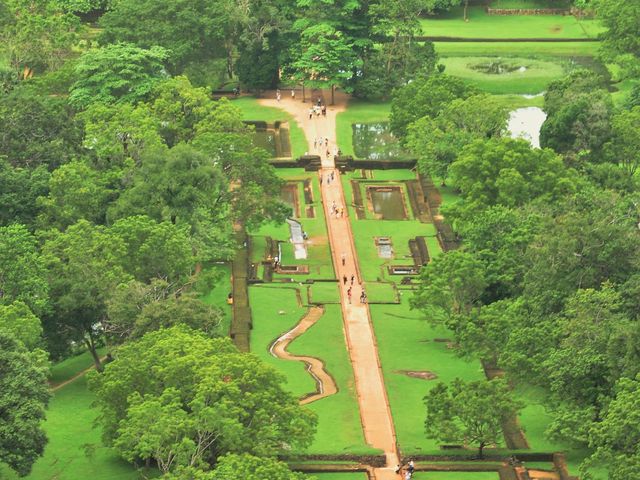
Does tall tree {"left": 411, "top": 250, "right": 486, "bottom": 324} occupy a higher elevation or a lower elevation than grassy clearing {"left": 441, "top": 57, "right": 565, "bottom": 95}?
lower

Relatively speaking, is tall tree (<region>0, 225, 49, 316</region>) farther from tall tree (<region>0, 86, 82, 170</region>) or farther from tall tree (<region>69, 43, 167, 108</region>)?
tall tree (<region>69, 43, 167, 108</region>)

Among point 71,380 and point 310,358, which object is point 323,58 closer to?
point 310,358

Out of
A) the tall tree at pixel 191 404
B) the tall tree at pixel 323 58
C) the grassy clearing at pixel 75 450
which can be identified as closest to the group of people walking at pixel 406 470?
the tall tree at pixel 191 404

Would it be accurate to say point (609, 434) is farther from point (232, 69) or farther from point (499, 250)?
point (232, 69)

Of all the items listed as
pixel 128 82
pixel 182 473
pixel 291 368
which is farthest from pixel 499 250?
pixel 128 82

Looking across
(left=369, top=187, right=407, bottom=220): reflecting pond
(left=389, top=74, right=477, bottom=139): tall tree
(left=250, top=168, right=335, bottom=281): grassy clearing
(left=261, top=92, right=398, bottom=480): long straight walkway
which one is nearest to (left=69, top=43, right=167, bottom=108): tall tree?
(left=261, top=92, right=398, bottom=480): long straight walkway

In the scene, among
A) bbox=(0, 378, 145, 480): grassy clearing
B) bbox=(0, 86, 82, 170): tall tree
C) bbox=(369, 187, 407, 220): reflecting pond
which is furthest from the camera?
bbox=(369, 187, 407, 220): reflecting pond
